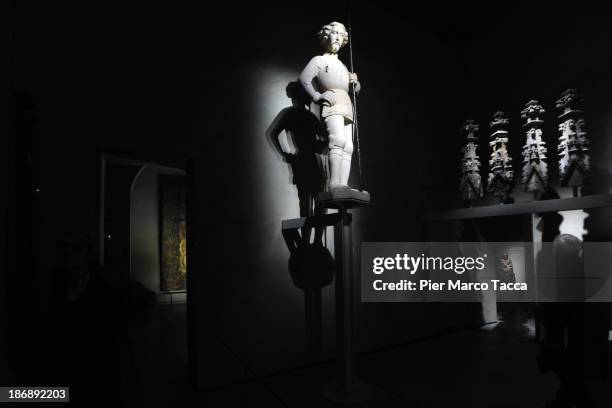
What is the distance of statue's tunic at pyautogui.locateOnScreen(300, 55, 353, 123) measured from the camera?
261cm

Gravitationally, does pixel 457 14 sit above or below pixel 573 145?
above

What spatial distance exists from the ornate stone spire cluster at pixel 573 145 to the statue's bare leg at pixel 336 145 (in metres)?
2.19

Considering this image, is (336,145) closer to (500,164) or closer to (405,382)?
(405,382)

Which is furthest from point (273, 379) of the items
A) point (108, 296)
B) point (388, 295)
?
point (108, 296)

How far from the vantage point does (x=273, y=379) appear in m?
2.81

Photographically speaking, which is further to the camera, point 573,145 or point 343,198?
point 573,145

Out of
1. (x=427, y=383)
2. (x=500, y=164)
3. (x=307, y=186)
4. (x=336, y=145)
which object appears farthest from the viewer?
Answer: (x=500, y=164)

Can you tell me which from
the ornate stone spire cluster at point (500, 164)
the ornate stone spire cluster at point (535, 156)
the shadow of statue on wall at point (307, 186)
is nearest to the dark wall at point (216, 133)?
the shadow of statue on wall at point (307, 186)

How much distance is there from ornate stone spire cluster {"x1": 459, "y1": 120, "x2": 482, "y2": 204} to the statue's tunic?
2056 millimetres

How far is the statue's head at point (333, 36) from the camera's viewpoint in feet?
8.98

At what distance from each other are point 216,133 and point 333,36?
114 centimetres

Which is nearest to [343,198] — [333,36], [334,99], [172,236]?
[334,99]

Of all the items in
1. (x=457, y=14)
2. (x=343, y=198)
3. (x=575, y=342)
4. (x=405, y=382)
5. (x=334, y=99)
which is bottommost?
(x=405, y=382)

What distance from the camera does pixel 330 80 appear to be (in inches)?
104
